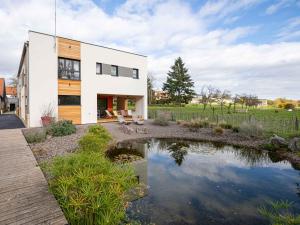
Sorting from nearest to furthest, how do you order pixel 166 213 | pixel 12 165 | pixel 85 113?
pixel 166 213, pixel 12 165, pixel 85 113

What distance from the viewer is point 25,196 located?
4.09 metres

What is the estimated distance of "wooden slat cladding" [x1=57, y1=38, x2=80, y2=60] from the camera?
48.5 ft

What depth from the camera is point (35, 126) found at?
45.6 ft

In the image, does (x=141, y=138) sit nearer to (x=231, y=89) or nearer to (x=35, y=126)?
(x=35, y=126)

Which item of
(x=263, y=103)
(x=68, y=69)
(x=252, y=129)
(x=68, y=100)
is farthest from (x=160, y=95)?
(x=252, y=129)

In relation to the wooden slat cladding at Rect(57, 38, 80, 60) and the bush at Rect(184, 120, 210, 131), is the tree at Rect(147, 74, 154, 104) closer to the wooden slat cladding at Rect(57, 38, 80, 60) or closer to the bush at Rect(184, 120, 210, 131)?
the bush at Rect(184, 120, 210, 131)

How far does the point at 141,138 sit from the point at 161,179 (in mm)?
6582

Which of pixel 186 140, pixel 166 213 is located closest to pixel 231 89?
pixel 186 140

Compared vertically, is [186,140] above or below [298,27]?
below

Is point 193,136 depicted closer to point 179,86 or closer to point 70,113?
point 70,113

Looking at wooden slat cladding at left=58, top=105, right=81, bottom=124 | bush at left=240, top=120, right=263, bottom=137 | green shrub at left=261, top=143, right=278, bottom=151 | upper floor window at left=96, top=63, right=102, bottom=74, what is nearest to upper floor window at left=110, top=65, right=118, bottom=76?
upper floor window at left=96, top=63, right=102, bottom=74

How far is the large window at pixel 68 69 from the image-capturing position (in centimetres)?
1496

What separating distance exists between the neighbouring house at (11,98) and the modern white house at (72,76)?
31.8 meters

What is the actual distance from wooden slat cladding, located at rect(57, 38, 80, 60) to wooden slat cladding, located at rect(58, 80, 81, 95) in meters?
1.95
